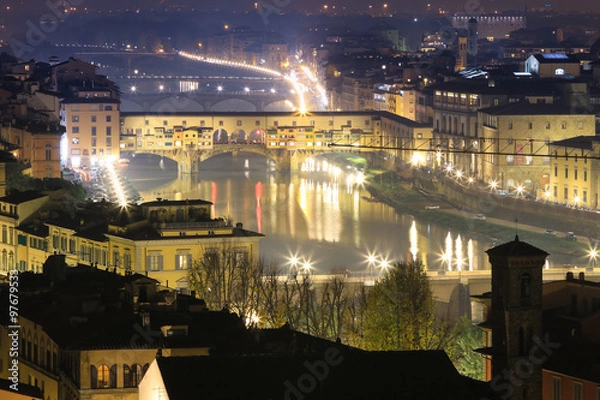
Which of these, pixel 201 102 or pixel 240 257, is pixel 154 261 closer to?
pixel 240 257

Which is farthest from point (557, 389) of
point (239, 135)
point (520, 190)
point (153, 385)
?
point (239, 135)

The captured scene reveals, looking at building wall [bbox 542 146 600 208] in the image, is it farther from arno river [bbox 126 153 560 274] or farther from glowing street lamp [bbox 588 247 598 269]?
glowing street lamp [bbox 588 247 598 269]

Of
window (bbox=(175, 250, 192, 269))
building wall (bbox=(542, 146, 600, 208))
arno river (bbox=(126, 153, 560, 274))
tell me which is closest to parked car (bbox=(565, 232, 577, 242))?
arno river (bbox=(126, 153, 560, 274))

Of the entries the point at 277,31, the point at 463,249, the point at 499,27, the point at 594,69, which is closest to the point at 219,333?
the point at 463,249

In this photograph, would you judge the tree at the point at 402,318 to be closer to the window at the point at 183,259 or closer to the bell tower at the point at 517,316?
the window at the point at 183,259

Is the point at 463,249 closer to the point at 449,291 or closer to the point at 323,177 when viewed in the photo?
the point at 449,291

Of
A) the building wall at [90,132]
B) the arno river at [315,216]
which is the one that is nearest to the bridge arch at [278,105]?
the arno river at [315,216]
